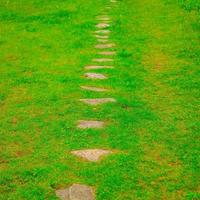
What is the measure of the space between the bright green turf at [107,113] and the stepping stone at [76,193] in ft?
0.28

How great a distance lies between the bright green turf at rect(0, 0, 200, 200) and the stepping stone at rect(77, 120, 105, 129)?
115mm

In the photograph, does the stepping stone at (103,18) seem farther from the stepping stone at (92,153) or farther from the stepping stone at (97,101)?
the stepping stone at (92,153)

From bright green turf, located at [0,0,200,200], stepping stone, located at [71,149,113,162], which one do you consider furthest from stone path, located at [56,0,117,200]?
bright green turf, located at [0,0,200,200]

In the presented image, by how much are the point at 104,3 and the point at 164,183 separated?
1595cm

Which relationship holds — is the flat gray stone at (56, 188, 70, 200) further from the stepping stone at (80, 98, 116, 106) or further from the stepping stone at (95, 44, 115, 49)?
the stepping stone at (95, 44, 115, 49)

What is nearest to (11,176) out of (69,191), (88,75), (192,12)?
(69,191)

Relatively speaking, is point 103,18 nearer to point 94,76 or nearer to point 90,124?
point 94,76

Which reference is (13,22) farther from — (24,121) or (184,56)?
(24,121)

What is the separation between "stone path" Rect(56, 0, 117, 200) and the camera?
5.05m

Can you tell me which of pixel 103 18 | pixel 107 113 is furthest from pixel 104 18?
pixel 107 113

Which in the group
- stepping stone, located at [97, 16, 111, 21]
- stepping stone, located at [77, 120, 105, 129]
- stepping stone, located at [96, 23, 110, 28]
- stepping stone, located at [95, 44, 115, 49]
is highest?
stepping stone, located at [77, 120, 105, 129]

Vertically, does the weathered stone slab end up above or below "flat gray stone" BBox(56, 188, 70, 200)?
below

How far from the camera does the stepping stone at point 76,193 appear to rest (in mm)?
4957

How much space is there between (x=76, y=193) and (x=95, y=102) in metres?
3.02
